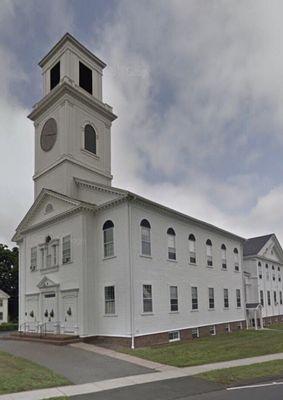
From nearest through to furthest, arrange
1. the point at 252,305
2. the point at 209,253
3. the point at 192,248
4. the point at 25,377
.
Result: the point at 25,377 → the point at 192,248 → the point at 209,253 → the point at 252,305

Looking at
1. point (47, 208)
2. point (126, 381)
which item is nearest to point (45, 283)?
point (47, 208)

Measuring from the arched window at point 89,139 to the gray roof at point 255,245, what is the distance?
23.4 metres

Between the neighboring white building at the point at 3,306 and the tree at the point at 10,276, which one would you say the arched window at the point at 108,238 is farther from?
the tree at the point at 10,276

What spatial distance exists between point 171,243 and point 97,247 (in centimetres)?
509

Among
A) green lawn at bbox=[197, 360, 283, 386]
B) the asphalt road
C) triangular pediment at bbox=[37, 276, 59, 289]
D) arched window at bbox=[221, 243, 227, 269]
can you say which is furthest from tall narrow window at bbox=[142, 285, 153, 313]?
the asphalt road

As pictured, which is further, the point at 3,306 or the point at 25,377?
the point at 3,306

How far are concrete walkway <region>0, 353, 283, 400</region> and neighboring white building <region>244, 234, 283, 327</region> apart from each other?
82.3 feet

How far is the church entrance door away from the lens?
2611cm

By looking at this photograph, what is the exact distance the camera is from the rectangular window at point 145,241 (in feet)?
81.4

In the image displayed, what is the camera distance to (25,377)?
43.3 ft

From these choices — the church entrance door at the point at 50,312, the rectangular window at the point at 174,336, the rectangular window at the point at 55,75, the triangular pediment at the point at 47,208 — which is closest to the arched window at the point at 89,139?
the triangular pediment at the point at 47,208

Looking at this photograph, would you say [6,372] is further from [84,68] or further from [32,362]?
[84,68]

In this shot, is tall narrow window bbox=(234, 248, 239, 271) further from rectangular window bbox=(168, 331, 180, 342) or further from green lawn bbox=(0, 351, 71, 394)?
green lawn bbox=(0, 351, 71, 394)

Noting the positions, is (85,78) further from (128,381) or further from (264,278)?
(264,278)
